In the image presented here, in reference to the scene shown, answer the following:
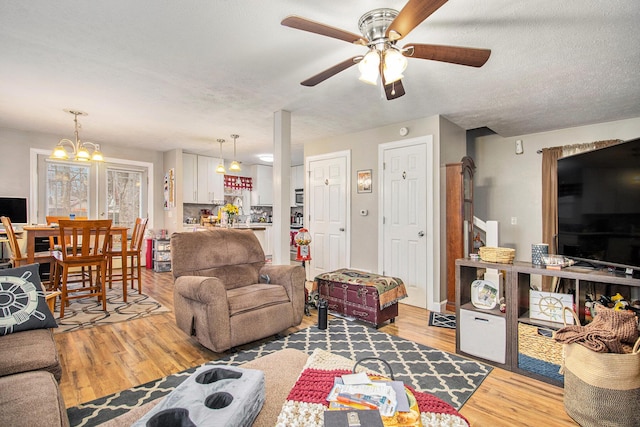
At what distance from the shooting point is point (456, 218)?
380 centimetres

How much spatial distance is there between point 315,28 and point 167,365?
252 cm

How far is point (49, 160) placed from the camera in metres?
5.37

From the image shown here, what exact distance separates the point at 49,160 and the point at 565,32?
706 cm

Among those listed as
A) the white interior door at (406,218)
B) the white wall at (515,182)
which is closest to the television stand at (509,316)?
the white interior door at (406,218)

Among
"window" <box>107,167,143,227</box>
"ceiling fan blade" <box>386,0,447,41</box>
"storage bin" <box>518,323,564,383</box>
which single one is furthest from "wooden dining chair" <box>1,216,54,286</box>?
"storage bin" <box>518,323,564,383</box>

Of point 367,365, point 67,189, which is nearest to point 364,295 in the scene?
point 367,365

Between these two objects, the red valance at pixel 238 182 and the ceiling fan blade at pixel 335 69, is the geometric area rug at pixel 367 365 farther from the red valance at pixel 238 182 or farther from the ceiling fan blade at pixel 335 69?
the red valance at pixel 238 182

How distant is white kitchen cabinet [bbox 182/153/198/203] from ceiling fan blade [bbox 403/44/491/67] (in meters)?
5.66

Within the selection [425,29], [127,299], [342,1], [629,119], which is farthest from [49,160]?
[629,119]

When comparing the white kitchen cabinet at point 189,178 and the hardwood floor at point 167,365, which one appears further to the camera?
the white kitchen cabinet at point 189,178

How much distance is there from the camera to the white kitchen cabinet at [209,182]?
6.82 metres

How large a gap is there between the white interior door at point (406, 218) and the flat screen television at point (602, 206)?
1528 mm

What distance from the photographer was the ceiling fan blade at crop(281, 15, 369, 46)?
161 cm

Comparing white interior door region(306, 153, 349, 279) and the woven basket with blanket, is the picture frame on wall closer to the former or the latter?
white interior door region(306, 153, 349, 279)
